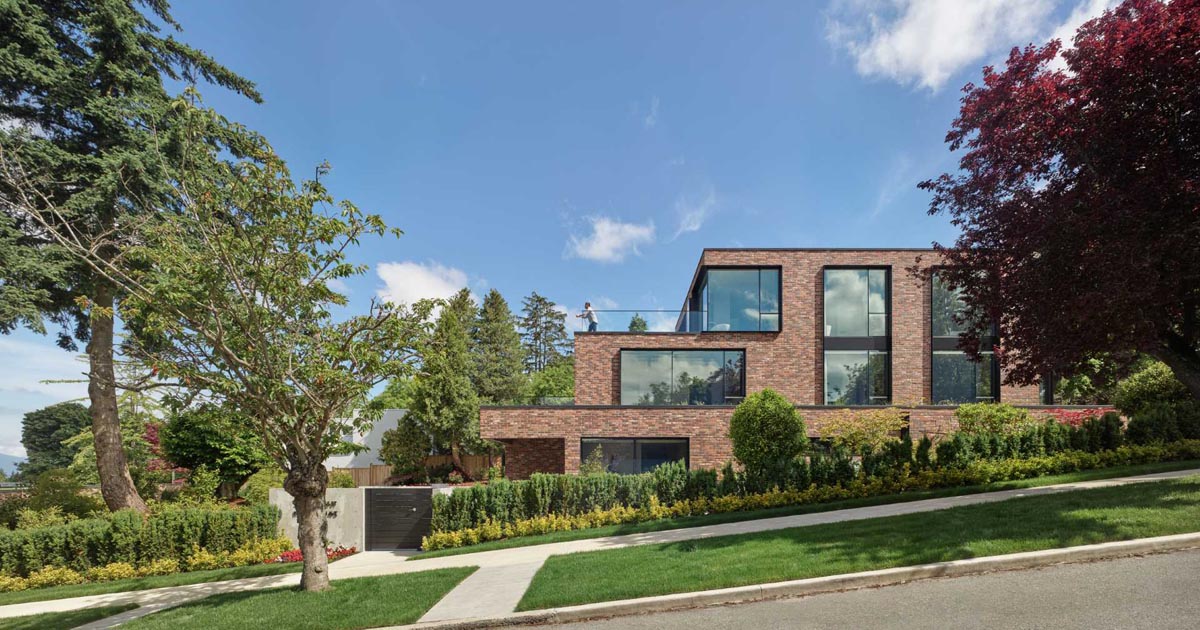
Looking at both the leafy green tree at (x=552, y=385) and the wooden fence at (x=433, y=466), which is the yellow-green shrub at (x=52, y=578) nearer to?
the wooden fence at (x=433, y=466)

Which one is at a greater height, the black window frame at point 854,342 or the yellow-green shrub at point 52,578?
the black window frame at point 854,342

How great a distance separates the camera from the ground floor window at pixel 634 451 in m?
18.0

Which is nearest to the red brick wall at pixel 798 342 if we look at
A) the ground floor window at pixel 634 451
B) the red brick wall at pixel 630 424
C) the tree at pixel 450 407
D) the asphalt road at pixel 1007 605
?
the red brick wall at pixel 630 424

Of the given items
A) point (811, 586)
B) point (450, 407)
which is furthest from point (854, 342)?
point (450, 407)

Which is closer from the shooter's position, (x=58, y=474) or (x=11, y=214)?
(x=11, y=214)

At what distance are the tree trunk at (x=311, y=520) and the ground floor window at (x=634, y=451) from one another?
9706 millimetres

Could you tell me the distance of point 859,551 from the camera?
7449 millimetres

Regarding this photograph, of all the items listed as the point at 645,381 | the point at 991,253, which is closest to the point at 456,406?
the point at 645,381

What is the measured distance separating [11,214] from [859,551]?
20.1 meters

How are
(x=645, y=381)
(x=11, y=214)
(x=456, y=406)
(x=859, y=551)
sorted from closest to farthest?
(x=859, y=551) → (x=11, y=214) → (x=645, y=381) → (x=456, y=406)

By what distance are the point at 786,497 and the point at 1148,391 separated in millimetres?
11792

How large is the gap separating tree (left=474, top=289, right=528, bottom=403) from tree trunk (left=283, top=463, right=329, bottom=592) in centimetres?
2824

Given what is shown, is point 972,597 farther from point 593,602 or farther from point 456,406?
point 456,406


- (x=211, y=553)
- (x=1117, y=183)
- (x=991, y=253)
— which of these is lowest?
(x=211, y=553)
